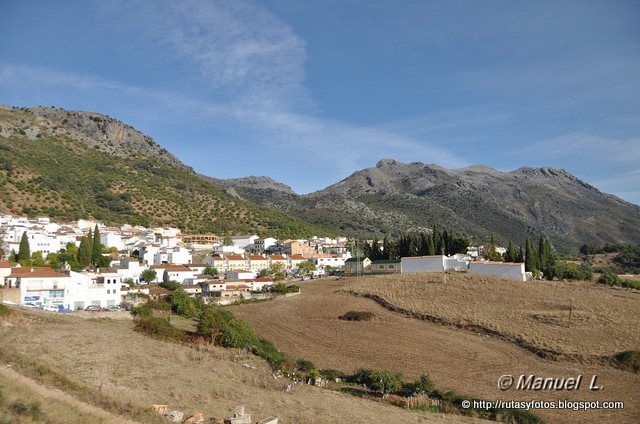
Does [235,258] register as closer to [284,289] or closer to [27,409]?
[284,289]

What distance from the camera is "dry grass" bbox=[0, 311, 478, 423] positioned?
15828 millimetres

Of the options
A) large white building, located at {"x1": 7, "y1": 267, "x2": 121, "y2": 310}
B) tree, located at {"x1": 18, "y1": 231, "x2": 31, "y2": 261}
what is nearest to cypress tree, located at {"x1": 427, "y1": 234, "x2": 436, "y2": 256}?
large white building, located at {"x1": 7, "y1": 267, "x2": 121, "y2": 310}

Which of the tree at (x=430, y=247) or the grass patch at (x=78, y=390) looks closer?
the grass patch at (x=78, y=390)

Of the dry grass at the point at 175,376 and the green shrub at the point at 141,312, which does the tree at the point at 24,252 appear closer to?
the green shrub at the point at 141,312

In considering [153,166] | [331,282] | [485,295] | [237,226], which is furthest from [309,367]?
Answer: [153,166]

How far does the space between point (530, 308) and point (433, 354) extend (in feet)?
46.5

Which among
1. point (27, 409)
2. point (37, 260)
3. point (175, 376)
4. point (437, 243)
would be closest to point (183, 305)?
point (37, 260)

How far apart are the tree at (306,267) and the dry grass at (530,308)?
1861 cm

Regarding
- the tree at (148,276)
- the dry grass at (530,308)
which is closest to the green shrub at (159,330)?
the dry grass at (530,308)

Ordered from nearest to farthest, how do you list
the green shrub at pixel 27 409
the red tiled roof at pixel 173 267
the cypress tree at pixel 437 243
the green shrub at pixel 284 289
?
1. the green shrub at pixel 27 409
2. the green shrub at pixel 284 289
3. the red tiled roof at pixel 173 267
4. the cypress tree at pixel 437 243

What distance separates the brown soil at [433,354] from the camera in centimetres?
2136

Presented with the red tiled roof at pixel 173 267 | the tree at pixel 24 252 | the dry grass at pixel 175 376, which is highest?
the tree at pixel 24 252

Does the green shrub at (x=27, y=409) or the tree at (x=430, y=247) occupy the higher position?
the tree at (x=430, y=247)

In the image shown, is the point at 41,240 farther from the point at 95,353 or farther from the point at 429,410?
the point at 429,410
